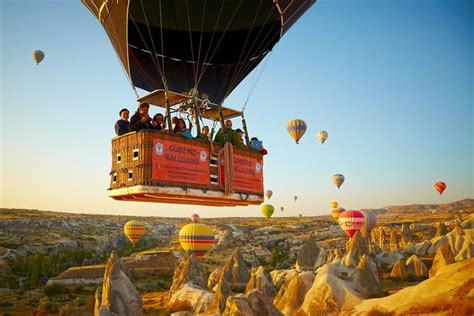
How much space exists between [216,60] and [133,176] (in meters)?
5.48

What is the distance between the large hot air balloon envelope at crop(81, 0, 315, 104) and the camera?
10141mm

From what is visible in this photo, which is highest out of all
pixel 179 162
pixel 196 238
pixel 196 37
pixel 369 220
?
pixel 196 37

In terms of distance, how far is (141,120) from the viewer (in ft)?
25.1

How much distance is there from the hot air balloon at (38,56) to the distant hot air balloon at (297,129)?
26702 millimetres

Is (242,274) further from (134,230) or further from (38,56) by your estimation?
(38,56)

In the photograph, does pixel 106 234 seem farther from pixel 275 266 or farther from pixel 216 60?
pixel 216 60

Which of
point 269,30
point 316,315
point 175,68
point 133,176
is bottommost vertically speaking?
point 316,315

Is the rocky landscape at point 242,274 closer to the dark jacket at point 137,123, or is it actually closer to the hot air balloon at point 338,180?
the dark jacket at point 137,123

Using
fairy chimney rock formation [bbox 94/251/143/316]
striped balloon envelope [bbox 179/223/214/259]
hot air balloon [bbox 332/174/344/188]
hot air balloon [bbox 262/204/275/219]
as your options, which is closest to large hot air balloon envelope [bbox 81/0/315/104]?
fairy chimney rock formation [bbox 94/251/143/316]

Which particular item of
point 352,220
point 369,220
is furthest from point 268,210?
point 352,220

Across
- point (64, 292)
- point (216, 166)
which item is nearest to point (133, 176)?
point (216, 166)

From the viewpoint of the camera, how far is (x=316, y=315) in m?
22.3

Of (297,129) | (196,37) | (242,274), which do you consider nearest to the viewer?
(196,37)

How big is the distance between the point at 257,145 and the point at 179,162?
2455mm
